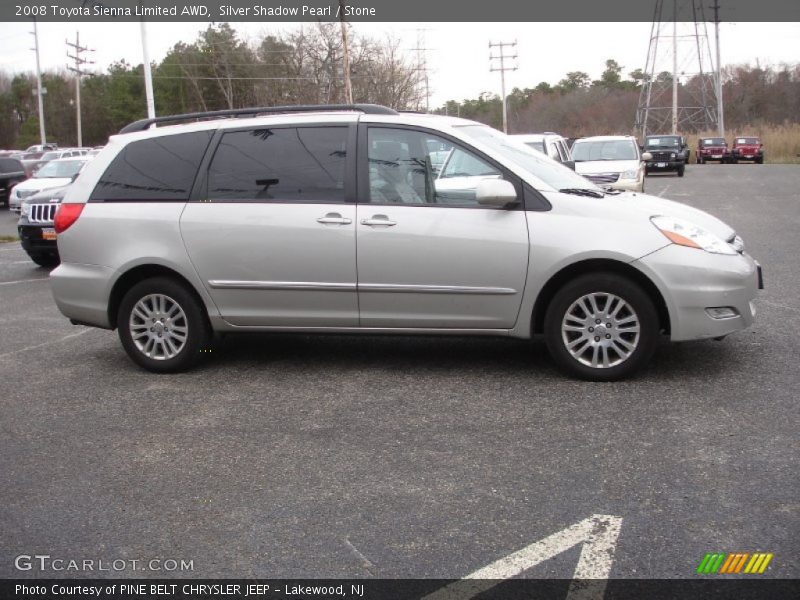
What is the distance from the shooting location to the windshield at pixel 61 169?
23.1 meters

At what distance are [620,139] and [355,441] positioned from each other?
1541cm

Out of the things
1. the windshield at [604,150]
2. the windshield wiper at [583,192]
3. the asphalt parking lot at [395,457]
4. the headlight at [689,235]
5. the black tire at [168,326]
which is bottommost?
the asphalt parking lot at [395,457]

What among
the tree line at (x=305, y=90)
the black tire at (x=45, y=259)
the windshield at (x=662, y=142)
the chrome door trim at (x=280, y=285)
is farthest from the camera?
the tree line at (x=305, y=90)

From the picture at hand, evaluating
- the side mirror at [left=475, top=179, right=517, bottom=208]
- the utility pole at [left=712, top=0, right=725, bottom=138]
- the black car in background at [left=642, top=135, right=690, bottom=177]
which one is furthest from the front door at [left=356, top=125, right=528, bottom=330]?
the utility pole at [left=712, top=0, right=725, bottom=138]

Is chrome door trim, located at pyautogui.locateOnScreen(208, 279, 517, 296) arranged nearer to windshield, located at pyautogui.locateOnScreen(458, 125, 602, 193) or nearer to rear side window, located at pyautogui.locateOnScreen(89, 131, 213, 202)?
rear side window, located at pyautogui.locateOnScreen(89, 131, 213, 202)

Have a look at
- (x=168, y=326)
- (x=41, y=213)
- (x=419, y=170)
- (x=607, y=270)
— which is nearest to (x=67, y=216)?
(x=168, y=326)

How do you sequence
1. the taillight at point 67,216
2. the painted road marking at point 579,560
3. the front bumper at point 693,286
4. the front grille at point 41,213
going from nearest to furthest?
the painted road marking at point 579,560
the front bumper at point 693,286
the taillight at point 67,216
the front grille at point 41,213

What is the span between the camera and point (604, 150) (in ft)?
60.7

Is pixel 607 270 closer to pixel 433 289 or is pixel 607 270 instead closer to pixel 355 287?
pixel 433 289

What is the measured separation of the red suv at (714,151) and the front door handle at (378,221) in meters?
48.0

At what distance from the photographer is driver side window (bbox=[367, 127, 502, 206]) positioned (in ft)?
19.2

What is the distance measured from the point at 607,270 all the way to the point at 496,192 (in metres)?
0.89

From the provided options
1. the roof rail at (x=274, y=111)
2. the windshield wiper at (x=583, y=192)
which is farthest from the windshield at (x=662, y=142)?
the roof rail at (x=274, y=111)

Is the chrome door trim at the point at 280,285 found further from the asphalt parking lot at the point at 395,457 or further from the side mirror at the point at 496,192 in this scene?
the side mirror at the point at 496,192
